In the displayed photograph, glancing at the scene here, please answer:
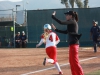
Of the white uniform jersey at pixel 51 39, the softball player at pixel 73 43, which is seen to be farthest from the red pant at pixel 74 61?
the white uniform jersey at pixel 51 39

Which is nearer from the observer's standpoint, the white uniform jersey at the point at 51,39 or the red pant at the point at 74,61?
the red pant at the point at 74,61

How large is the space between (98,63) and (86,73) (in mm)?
3329

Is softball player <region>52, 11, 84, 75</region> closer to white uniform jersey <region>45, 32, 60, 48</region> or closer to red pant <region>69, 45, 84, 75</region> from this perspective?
red pant <region>69, 45, 84, 75</region>

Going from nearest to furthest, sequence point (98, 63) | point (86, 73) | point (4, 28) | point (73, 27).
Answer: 1. point (73, 27)
2. point (86, 73)
3. point (98, 63)
4. point (4, 28)

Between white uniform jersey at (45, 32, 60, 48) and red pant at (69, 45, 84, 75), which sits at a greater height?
white uniform jersey at (45, 32, 60, 48)

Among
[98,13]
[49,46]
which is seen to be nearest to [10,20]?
[98,13]

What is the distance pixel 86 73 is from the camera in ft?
39.0

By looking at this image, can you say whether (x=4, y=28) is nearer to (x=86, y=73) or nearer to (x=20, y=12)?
(x=20, y=12)

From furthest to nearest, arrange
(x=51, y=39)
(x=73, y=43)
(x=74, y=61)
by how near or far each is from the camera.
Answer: (x=51, y=39) < (x=73, y=43) < (x=74, y=61)

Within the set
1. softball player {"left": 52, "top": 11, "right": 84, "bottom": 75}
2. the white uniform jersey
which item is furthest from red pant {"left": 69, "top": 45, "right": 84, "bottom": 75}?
the white uniform jersey

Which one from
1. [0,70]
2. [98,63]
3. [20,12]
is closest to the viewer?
[0,70]

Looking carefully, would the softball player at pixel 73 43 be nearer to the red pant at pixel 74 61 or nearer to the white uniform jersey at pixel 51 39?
the red pant at pixel 74 61

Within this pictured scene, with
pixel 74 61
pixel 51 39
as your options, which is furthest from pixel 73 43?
pixel 51 39

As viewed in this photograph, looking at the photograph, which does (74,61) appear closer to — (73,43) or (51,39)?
(73,43)
